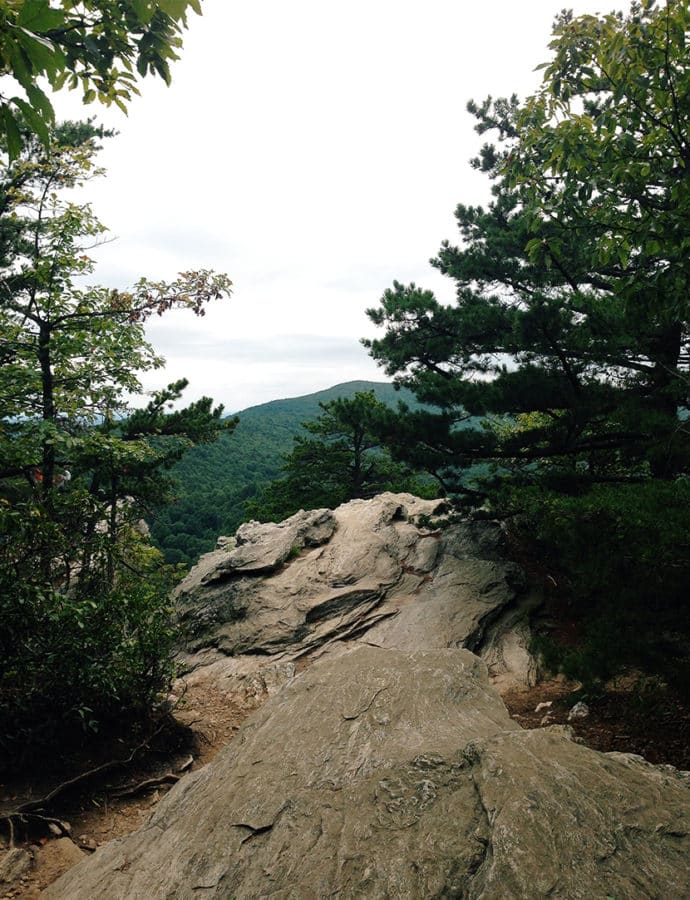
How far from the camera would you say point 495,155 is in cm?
1174

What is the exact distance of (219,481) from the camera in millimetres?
63625

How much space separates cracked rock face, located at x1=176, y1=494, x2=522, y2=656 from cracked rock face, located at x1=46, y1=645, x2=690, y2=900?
15.7 feet

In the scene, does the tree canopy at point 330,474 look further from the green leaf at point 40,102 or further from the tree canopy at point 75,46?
the green leaf at point 40,102

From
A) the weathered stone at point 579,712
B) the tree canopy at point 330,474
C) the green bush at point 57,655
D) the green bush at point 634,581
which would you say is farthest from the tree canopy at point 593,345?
the tree canopy at point 330,474

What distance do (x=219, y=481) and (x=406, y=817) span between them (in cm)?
6384

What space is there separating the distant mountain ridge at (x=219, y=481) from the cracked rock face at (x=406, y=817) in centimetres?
784

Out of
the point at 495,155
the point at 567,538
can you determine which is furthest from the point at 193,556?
the point at 567,538

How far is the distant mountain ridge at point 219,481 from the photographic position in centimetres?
3844

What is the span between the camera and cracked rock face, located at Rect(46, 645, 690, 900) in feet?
5.89

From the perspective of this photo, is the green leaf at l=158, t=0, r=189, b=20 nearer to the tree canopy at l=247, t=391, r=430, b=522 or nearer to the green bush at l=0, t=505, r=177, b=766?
the green bush at l=0, t=505, r=177, b=766

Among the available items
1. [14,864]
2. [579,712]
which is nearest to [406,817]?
[14,864]

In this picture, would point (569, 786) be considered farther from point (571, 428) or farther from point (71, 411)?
point (71, 411)

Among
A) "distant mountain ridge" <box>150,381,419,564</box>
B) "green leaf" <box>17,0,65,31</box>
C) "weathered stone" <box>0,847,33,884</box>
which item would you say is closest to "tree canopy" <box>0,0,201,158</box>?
"green leaf" <box>17,0,65,31</box>

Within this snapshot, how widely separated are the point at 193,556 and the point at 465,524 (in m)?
32.7
